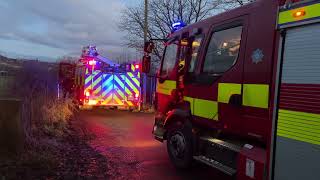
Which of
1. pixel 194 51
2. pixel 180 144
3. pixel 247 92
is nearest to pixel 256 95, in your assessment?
pixel 247 92

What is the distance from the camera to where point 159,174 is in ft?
28.0

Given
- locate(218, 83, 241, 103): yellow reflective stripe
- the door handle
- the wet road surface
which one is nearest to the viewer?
the door handle

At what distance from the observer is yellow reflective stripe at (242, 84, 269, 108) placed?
6195 millimetres

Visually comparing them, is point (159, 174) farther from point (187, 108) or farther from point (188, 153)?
point (187, 108)

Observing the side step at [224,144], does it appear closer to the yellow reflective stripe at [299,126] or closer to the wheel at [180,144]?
the wheel at [180,144]

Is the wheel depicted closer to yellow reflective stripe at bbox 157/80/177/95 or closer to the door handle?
yellow reflective stripe at bbox 157/80/177/95

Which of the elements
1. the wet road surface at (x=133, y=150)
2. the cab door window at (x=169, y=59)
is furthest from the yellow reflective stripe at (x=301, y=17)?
the cab door window at (x=169, y=59)

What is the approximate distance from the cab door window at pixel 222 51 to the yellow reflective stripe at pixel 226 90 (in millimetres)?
234

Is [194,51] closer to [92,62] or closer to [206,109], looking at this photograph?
[206,109]

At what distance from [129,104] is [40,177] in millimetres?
13005

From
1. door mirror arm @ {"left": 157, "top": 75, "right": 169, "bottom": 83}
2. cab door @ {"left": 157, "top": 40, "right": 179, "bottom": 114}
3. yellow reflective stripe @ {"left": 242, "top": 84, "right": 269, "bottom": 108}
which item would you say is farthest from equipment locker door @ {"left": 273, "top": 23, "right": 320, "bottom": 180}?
door mirror arm @ {"left": 157, "top": 75, "right": 169, "bottom": 83}

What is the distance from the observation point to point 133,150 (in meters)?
11.0

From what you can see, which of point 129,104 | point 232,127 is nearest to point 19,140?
point 232,127

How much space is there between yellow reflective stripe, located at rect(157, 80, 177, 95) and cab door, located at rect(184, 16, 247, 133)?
63 cm
